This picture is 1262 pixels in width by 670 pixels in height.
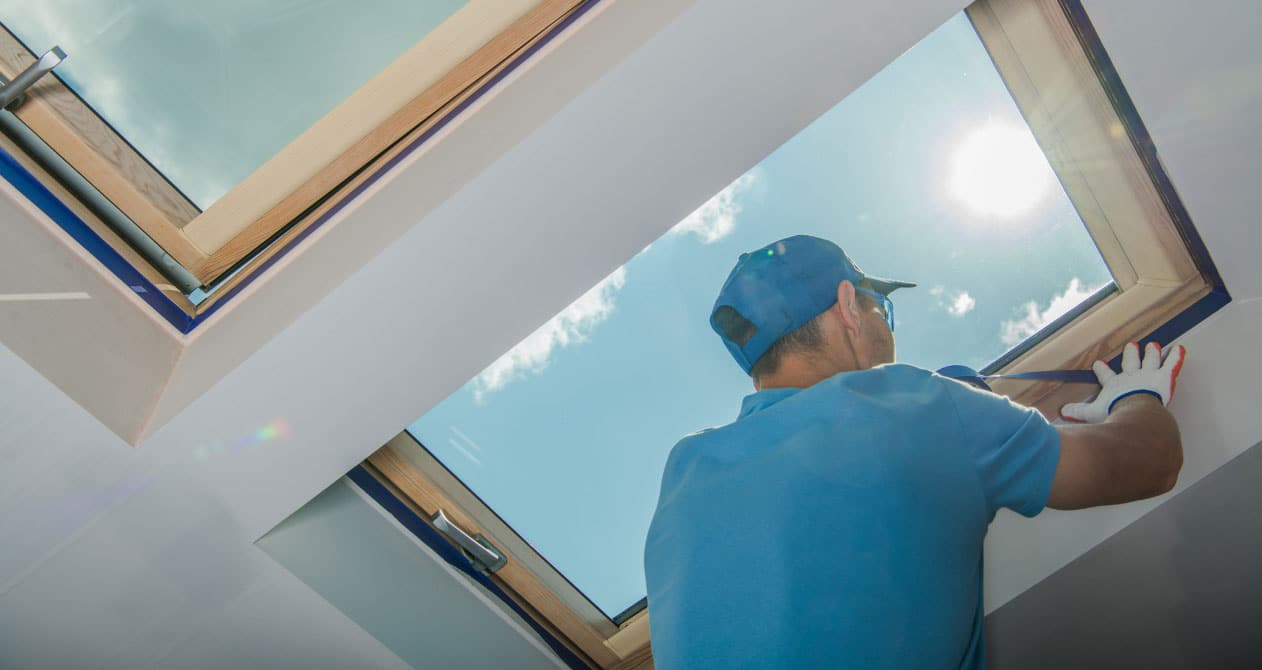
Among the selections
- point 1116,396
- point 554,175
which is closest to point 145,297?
point 554,175

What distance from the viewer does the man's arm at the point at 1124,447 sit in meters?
1.07

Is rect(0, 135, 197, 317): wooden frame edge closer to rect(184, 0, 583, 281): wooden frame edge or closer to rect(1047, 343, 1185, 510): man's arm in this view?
rect(184, 0, 583, 281): wooden frame edge

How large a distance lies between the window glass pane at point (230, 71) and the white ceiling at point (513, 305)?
1.06 feet

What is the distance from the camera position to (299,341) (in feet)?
4.29

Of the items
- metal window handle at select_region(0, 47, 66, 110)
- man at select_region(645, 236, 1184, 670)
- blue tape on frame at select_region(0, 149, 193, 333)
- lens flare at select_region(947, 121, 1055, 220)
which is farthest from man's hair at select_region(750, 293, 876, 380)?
metal window handle at select_region(0, 47, 66, 110)

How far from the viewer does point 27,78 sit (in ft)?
4.43

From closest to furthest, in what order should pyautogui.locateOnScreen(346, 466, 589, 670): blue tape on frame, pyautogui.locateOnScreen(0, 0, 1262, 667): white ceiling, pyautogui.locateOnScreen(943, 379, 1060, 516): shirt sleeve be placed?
pyautogui.locateOnScreen(943, 379, 1060, 516): shirt sleeve, pyautogui.locateOnScreen(0, 0, 1262, 667): white ceiling, pyautogui.locateOnScreen(346, 466, 589, 670): blue tape on frame

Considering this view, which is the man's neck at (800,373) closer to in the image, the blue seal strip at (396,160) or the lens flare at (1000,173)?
the lens flare at (1000,173)

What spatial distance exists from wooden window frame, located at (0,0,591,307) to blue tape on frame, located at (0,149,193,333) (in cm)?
3

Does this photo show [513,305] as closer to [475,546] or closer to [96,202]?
[475,546]

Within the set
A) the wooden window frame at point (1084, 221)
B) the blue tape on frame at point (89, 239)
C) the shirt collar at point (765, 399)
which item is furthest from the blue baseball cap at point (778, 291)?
the blue tape on frame at point (89, 239)

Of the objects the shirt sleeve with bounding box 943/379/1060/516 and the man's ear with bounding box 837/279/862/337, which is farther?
the man's ear with bounding box 837/279/862/337

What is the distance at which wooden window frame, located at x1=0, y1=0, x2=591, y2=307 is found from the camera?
1439mm

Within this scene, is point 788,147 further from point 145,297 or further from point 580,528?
point 145,297
